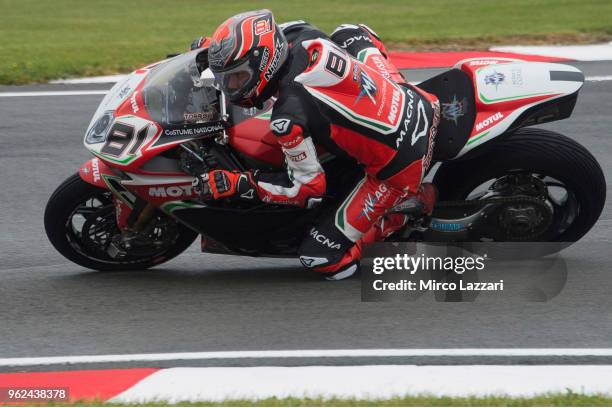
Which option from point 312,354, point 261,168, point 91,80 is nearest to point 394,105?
point 261,168

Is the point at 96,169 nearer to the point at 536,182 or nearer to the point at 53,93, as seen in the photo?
the point at 536,182

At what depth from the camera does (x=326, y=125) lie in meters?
5.32

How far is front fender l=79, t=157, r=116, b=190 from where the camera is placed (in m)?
5.58

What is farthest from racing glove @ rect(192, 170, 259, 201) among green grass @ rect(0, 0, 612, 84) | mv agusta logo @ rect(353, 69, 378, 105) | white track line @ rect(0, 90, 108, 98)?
green grass @ rect(0, 0, 612, 84)

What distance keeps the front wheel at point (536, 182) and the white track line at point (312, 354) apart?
1.09m

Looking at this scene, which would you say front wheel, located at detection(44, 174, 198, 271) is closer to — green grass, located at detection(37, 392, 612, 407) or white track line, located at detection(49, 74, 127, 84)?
green grass, located at detection(37, 392, 612, 407)

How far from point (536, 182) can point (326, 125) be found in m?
1.28

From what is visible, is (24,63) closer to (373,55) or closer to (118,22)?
(118,22)

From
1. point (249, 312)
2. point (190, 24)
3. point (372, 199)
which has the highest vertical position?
point (190, 24)

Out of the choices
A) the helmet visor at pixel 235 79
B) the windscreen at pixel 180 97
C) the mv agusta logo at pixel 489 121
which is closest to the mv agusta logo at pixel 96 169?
the windscreen at pixel 180 97

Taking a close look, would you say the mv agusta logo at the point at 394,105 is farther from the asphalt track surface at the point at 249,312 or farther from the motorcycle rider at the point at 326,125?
the asphalt track surface at the point at 249,312

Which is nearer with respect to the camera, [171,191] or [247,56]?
Answer: [247,56]

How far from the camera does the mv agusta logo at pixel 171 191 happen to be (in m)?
5.52

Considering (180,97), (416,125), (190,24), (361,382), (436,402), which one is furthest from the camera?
(190,24)
